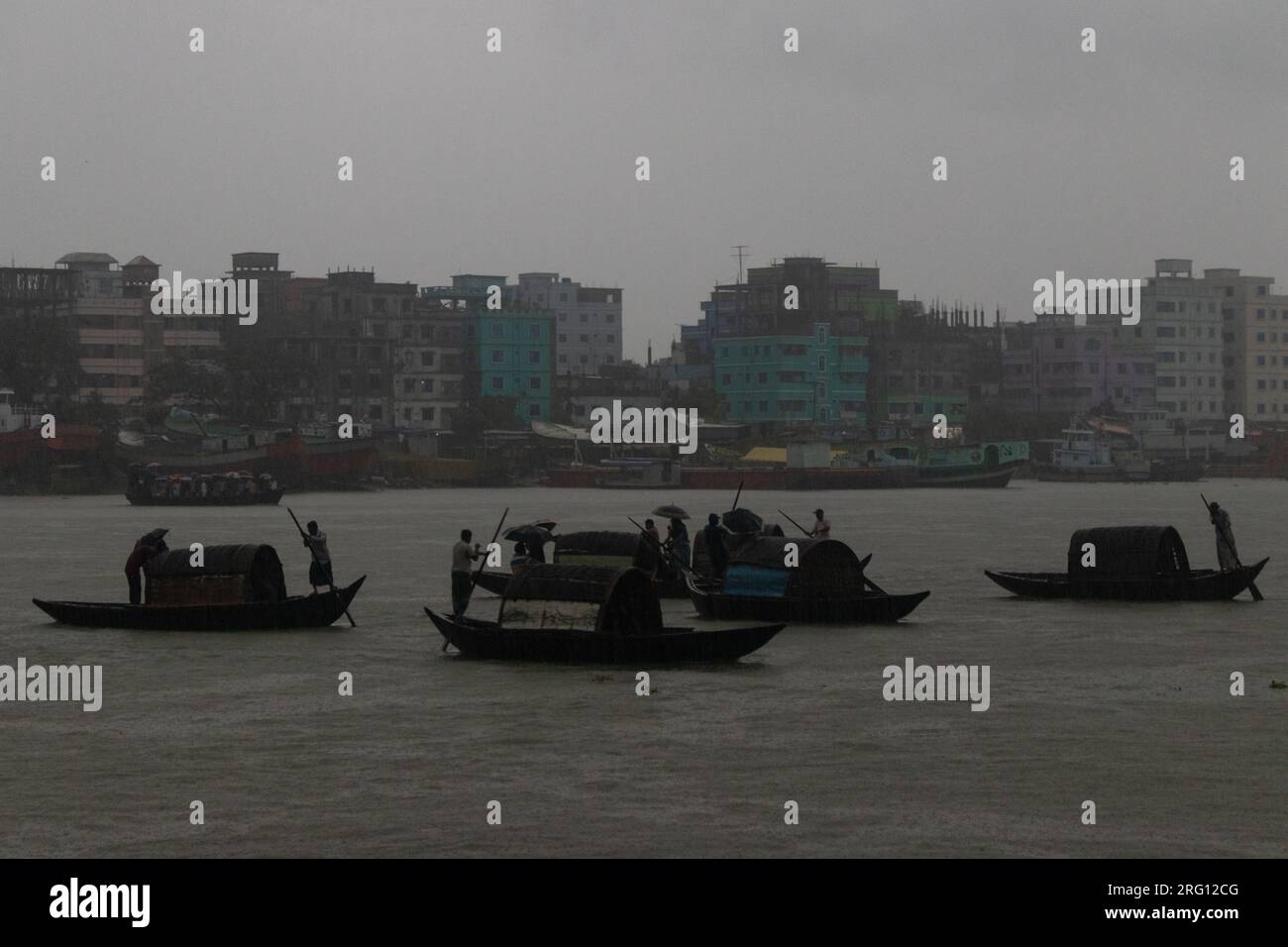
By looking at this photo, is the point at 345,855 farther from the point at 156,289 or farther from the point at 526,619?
the point at 156,289

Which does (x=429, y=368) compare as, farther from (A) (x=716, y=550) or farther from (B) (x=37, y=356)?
(A) (x=716, y=550)

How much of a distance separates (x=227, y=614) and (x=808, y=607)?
8.43 meters

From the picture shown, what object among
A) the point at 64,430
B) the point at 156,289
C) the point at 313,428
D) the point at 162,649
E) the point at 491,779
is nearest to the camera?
the point at 491,779

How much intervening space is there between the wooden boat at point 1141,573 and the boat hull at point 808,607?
459 cm

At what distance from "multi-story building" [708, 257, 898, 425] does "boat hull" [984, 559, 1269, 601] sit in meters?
90.4

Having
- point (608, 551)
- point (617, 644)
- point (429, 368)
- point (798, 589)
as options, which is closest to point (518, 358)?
point (429, 368)

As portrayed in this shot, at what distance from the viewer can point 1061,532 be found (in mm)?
61344

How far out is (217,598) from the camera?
27547 millimetres

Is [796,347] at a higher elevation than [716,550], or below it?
higher

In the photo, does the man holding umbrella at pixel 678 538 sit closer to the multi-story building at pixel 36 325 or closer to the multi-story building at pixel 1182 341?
the multi-story building at pixel 36 325

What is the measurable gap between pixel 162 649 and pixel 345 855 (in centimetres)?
1310

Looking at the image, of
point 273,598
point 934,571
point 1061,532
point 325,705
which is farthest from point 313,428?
point 325,705

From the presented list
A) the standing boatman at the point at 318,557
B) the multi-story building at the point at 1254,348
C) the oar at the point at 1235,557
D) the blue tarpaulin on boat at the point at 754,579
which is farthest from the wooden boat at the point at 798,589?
the multi-story building at the point at 1254,348

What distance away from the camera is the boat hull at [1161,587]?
1246 inches
